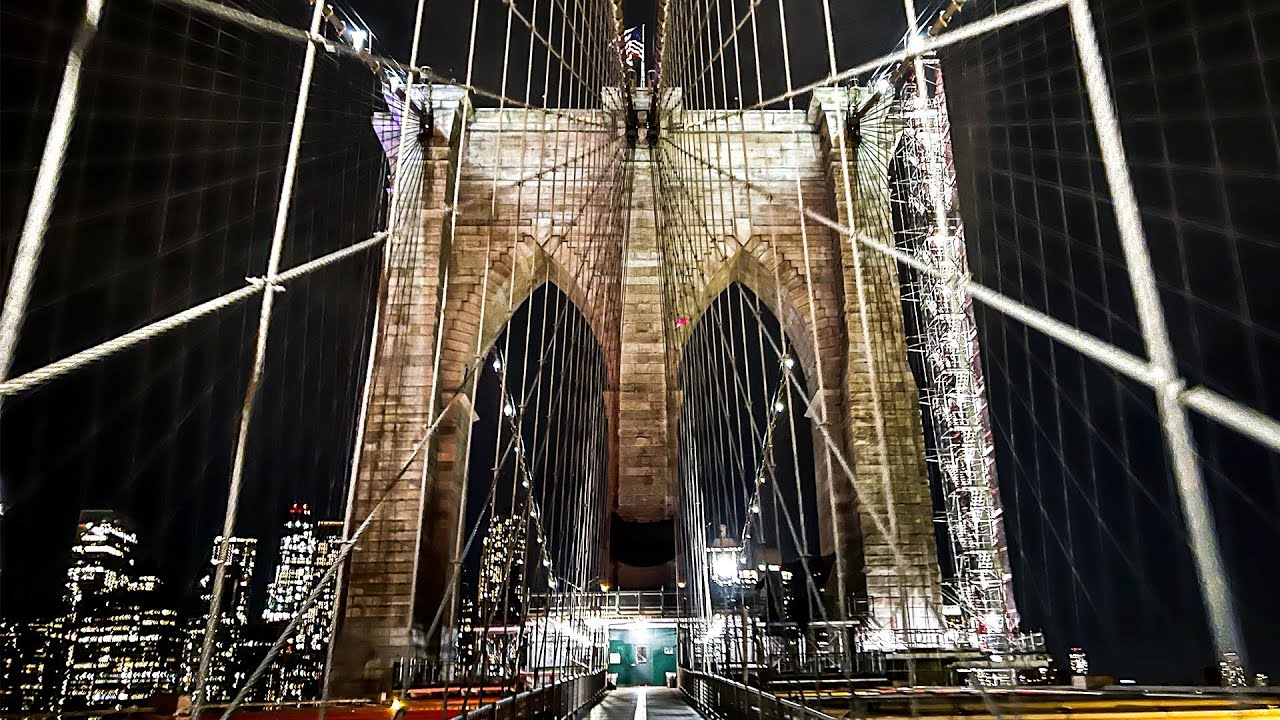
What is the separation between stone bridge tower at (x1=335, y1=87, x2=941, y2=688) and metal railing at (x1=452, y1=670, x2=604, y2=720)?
3482 mm

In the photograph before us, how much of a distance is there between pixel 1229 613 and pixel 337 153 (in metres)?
7.99

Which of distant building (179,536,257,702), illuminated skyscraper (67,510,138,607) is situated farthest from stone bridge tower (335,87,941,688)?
illuminated skyscraper (67,510,138,607)

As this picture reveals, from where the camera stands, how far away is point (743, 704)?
388cm

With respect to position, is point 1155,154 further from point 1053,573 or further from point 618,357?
point 1053,573

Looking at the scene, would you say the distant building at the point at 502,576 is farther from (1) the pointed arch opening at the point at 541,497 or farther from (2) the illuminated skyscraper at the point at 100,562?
(2) the illuminated skyscraper at the point at 100,562

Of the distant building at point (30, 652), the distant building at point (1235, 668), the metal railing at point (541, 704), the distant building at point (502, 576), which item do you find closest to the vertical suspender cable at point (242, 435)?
the metal railing at point (541, 704)

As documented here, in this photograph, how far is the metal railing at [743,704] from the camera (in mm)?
2597

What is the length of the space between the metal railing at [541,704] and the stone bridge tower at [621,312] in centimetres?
348

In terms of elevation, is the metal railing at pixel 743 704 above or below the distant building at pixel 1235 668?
below

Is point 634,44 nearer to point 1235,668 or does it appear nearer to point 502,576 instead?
point 502,576

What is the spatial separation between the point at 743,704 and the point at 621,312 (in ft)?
25.4

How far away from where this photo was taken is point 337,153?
25.1ft

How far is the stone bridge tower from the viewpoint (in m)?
9.55

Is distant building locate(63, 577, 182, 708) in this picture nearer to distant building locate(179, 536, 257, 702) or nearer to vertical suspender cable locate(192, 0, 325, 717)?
distant building locate(179, 536, 257, 702)
